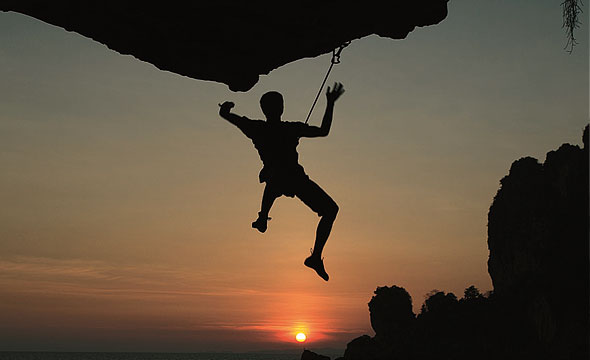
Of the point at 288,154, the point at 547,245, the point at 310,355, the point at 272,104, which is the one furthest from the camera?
the point at 310,355

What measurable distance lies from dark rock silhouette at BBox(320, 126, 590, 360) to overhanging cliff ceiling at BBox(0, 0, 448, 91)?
7705cm

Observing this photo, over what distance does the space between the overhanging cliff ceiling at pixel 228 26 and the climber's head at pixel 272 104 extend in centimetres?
77

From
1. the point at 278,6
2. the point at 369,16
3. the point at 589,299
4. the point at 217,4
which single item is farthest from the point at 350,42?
the point at 589,299

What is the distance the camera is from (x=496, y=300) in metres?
99.2

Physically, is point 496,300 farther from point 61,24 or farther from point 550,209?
point 61,24

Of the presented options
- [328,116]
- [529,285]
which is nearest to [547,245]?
[529,285]

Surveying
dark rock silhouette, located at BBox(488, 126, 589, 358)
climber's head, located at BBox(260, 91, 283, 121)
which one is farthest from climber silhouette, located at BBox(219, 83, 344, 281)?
dark rock silhouette, located at BBox(488, 126, 589, 358)

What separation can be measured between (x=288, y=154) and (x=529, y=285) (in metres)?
93.6

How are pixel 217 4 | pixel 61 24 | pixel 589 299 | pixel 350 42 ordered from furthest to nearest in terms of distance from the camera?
1. pixel 589 299
2. pixel 350 42
3. pixel 61 24
4. pixel 217 4

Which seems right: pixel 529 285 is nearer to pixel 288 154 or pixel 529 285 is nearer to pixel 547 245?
pixel 547 245

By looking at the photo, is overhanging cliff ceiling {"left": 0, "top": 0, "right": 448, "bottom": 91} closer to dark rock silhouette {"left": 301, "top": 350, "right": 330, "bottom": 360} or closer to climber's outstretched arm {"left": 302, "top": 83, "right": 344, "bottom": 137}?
climber's outstretched arm {"left": 302, "top": 83, "right": 344, "bottom": 137}

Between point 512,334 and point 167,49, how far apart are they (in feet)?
297

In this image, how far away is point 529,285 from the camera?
9306 cm

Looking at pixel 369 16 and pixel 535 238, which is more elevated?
pixel 535 238
